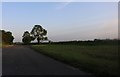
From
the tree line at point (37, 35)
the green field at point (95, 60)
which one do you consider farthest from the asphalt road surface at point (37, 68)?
the tree line at point (37, 35)

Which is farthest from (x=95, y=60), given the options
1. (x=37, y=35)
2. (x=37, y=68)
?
(x=37, y=35)

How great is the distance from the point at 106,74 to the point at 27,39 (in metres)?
179

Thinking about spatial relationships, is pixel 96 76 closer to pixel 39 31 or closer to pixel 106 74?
pixel 106 74

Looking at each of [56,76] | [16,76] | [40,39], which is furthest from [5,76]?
[40,39]

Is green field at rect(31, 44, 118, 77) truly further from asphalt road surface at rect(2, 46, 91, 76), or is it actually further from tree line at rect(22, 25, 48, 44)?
tree line at rect(22, 25, 48, 44)

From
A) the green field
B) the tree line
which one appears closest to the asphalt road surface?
the green field

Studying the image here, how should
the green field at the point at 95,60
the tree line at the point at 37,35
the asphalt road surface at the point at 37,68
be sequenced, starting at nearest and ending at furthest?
the green field at the point at 95,60, the asphalt road surface at the point at 37,68, the tree line at the point at 37,35

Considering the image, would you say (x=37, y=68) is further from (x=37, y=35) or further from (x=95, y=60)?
(x=37, y=35)

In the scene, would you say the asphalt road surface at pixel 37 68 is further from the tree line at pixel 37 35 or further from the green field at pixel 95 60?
the tree line at pixel 37 35

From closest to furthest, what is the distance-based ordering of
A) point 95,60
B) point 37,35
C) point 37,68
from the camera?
point 37,68 < point 95,60 < point 37,35

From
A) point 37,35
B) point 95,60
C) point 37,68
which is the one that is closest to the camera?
point 37,68

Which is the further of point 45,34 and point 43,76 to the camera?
point 45,34

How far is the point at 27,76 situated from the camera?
13242 mm

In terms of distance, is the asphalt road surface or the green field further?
the asphalt road surface
